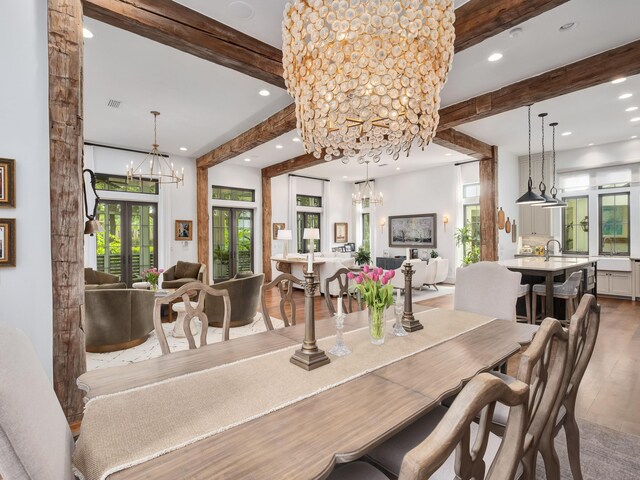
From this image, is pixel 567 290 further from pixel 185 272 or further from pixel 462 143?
pixel 185 272

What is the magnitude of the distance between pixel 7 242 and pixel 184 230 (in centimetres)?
620

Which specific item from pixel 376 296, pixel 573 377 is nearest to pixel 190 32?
pixel 376 296

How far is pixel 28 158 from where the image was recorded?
2160 millimetres

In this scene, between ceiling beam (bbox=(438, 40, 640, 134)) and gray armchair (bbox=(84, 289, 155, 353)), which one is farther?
gray armchair (bbox=(84, 289, 155, 353))

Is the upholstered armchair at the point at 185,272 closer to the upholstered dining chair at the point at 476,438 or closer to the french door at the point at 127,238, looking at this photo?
the french door at the point at 127,238

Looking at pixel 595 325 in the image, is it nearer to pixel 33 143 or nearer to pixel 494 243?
pixel 33 143

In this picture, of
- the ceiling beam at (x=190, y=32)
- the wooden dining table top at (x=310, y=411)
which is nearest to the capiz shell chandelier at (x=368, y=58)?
the ceiling beam at (x=190, y=32)

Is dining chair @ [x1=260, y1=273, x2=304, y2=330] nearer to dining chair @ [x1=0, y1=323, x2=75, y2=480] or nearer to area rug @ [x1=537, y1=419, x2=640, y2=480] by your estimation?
dining chair @ [x1=0, y1=323, x2=75, y2=480]

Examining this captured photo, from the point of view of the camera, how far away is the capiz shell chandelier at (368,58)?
192 centimetres

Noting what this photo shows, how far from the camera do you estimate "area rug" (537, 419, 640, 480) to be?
1877mm

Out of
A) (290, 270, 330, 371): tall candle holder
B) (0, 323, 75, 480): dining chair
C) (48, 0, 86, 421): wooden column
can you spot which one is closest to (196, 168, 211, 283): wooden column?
(48, 0, 86, 421): wooden column

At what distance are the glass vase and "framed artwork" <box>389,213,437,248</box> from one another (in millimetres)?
8510

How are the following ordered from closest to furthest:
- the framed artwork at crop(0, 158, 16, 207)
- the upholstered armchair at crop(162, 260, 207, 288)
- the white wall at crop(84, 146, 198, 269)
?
the framed artwork at crop(0, 158, 16, 207), the upholstered armchair at crop(162, 260, 207, 288), the white wall at crop(84, 146, 198, 269)

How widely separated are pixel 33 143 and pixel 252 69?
1.99 meters
